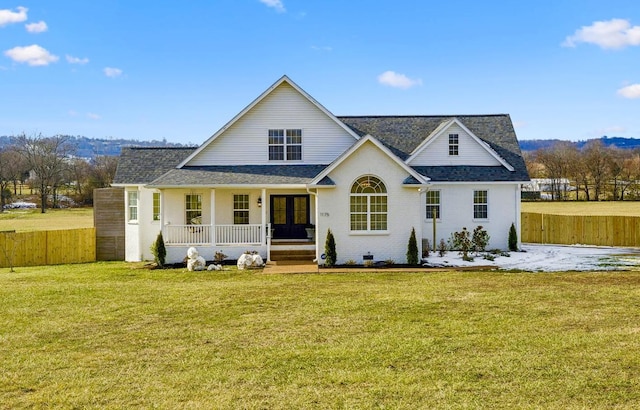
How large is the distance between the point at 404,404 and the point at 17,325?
28.6 feet

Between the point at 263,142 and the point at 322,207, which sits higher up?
the point at 263,142

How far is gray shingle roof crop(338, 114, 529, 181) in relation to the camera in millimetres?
24719

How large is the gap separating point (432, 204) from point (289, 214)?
6781mm

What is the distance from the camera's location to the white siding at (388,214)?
67.6 ft

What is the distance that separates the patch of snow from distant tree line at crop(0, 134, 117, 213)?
2290 inches

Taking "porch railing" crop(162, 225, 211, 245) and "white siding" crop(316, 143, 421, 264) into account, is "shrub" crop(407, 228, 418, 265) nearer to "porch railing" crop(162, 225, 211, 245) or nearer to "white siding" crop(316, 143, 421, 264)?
"white siding" crop(316, 143, 421, 264)

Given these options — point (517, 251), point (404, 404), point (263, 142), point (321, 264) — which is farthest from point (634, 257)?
point (404, 404)

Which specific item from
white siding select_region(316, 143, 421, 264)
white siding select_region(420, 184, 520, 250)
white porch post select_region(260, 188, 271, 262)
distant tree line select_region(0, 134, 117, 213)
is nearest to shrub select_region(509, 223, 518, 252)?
white siding select_region(420, 184, 520, 250)

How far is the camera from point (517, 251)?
24703 millimetres

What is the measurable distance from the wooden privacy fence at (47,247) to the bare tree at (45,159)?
1940 inches

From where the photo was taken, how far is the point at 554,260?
22156 millimetres

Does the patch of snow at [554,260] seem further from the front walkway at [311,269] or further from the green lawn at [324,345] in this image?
the green lawn at [324,345]

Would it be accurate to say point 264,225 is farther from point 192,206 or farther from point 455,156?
point 455,156

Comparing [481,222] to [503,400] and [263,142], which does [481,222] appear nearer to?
[263,142]
